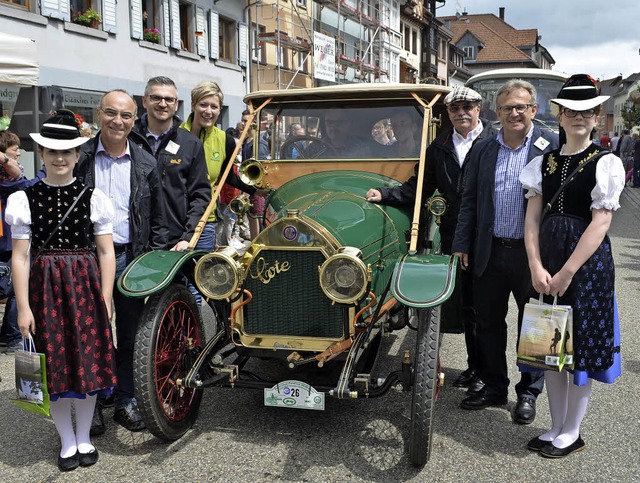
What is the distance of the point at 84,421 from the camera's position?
3184mm

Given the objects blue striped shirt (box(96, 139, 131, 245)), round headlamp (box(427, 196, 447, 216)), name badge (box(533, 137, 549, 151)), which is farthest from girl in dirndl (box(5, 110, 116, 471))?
name badge (box(533, 137, 549, 151))

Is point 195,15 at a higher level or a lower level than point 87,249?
higher

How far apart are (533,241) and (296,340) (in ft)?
4.24

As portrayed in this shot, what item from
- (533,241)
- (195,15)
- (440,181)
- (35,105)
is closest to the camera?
(533,241)

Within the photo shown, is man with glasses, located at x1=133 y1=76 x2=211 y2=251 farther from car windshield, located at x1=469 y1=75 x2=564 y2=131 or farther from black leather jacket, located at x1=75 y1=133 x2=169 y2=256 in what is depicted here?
car windshield, located at x1=469 y1=75 x2=564 y2=131

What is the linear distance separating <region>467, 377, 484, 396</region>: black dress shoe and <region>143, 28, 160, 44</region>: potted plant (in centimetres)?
1237

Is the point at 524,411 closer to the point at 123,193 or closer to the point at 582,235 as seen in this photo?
the point at 582,235

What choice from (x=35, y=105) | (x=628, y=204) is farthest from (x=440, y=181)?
(x=628, y=204)

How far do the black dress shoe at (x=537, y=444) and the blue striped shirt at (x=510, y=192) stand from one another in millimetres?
1082

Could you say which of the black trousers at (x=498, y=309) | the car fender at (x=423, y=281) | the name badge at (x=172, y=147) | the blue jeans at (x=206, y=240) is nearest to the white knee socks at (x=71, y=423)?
the blue jeans at (x=206, y=240)

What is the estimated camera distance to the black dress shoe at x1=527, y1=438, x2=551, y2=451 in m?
3.24

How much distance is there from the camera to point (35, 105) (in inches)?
326

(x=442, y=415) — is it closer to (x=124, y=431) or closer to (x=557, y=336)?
(x=557, y=336)

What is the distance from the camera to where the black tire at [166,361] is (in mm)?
3141
